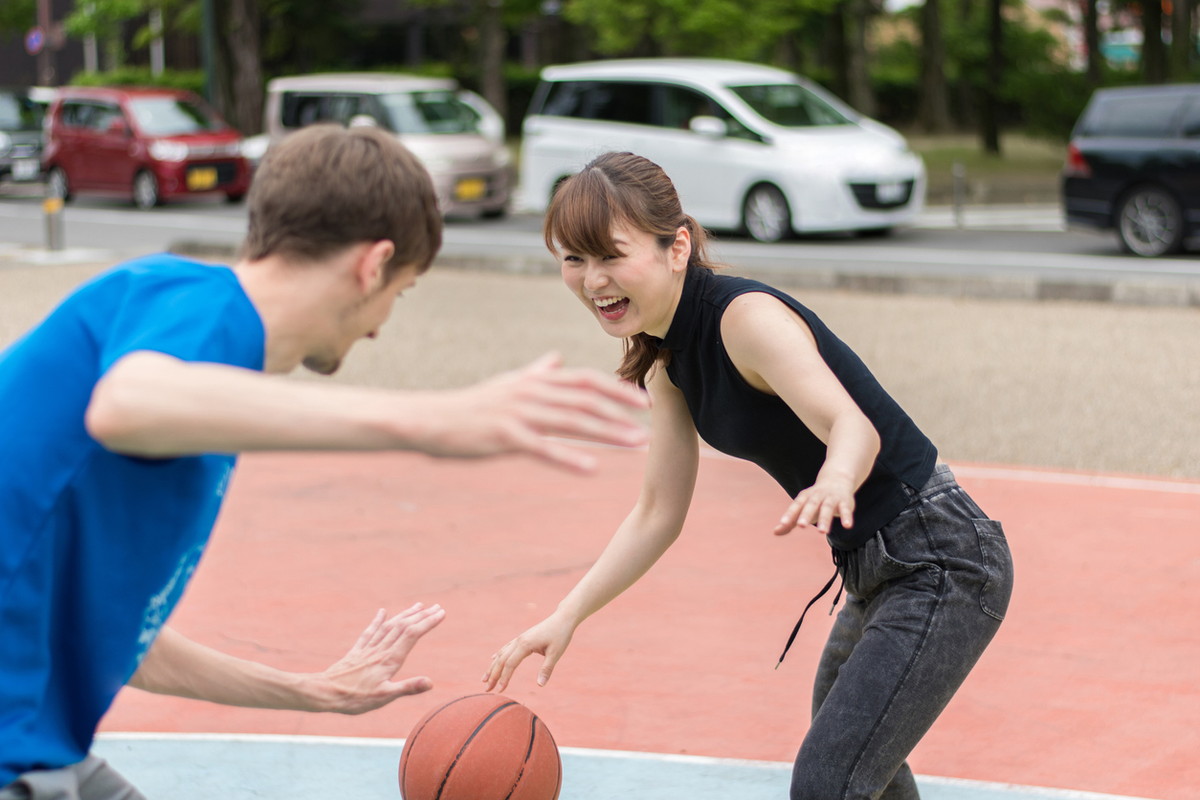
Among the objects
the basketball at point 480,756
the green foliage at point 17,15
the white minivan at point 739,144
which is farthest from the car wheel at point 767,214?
the green foliage at point 17,15

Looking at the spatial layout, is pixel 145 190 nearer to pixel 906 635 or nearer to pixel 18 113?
pixel 18 113

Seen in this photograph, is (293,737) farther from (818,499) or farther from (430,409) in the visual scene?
(430,409)

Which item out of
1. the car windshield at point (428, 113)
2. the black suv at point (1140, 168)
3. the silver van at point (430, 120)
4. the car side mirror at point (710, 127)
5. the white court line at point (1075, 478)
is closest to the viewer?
the white court line at point (1075, 478)

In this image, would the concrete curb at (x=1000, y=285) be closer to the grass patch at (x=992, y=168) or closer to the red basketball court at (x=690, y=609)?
the red basketball court at (x=690, y=609)

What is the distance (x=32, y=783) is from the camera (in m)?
2.06

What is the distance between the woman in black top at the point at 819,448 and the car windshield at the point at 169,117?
72.3 feet

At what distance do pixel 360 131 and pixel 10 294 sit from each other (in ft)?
44.1

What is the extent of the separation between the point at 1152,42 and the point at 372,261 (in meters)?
30.8

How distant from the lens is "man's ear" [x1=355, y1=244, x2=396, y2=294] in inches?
81.4

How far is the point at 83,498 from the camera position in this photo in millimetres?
1975

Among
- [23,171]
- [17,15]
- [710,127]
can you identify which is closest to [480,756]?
[710,127]

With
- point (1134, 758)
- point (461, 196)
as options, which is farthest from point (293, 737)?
point (461, 196)

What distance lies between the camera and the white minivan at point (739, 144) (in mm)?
17438

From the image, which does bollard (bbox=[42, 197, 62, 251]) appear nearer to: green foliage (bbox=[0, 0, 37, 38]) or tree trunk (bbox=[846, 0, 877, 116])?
tree trunk (bbox=[846, 0, 877, 116])
